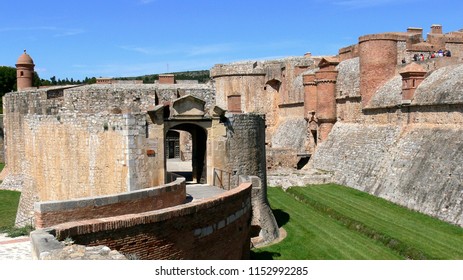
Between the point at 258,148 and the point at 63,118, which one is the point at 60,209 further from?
the point at 258,148

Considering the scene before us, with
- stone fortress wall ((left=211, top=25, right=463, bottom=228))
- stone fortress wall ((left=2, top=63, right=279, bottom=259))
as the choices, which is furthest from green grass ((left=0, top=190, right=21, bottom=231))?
stone fortress wall ((left=211, top=25, right=463, bottom=228))

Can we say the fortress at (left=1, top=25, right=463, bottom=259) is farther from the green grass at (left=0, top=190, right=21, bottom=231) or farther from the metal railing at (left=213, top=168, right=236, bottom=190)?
the green grass at (left=0, top=190, right=21, bottom=231)

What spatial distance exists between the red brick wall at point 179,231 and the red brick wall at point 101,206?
5.05ft

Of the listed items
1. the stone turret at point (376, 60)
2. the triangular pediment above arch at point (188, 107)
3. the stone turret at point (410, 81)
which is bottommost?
the triangular pediment above arch at point (188, 107)

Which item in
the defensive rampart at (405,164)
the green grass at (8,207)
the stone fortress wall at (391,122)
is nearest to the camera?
the defensive rampart at (405,164)

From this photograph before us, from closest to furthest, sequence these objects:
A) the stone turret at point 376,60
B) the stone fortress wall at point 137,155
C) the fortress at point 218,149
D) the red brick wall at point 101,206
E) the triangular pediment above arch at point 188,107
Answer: the red brick wall at point 101,206 → the fortress at point 218,149 → the stone fortress wall at point 137,155 → the triangular pediment above arch at point 188,107 → the stone turret at point 376,60

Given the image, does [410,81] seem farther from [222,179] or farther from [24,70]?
[24,70]

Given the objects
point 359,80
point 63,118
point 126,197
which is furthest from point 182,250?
point 359,80

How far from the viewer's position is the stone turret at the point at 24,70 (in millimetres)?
35844

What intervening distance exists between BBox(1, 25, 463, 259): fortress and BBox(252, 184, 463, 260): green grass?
88 cm

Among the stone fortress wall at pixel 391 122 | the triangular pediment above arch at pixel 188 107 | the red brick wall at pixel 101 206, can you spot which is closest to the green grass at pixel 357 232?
the stone fortress wall at pixel 391 122

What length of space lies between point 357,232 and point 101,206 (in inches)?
461

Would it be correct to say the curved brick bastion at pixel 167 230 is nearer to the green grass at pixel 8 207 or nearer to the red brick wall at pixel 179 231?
the red brick wall at pixel 179 231

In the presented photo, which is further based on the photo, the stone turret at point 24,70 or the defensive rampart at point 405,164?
the stone turret at point 24,70
